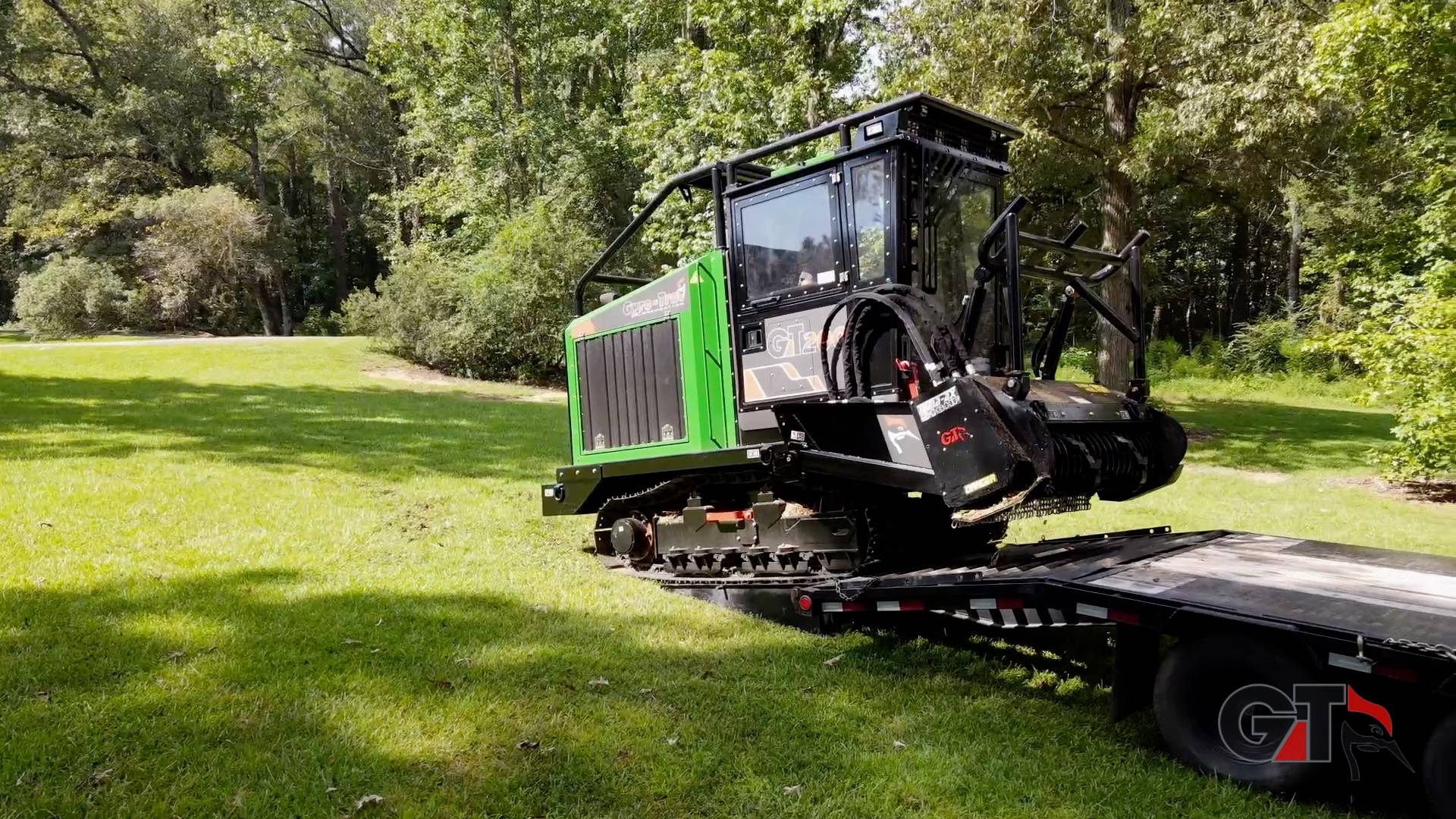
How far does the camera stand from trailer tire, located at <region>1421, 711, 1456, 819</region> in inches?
123

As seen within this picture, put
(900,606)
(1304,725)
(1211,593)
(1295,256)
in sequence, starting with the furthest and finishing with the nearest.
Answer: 1. (1295,256)
2. (900,606)
3. (1211,593)
4. (1304,725)

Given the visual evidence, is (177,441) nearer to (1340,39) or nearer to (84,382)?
(84,382)

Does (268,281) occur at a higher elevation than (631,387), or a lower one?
higher

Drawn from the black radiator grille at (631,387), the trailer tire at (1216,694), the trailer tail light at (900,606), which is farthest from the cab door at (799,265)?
the trailer tire at (1216,694)

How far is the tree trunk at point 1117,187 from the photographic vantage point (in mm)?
14516

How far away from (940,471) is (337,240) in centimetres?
4599

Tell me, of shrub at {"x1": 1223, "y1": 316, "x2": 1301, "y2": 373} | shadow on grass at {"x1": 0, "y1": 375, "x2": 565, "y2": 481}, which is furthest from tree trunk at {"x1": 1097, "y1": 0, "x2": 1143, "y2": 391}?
shrub at {"x1": 1223, "y1": 316, "x2": 1301, "y2": 373}

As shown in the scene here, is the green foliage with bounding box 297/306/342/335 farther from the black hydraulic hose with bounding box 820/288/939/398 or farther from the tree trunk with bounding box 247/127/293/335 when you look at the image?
the black hydraulic hose with bounding box 820/288/939/398

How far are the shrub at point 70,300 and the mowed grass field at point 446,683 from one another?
2143 centimetres

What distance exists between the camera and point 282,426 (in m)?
13.6

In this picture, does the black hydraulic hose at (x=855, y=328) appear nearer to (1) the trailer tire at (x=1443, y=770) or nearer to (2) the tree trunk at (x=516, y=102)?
(1) the trailer tire at (x=1443, y=770)

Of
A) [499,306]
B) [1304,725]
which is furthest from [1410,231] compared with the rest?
[499,306]

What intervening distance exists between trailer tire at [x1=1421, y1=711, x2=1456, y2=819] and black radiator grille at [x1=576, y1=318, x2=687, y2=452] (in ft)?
15.6

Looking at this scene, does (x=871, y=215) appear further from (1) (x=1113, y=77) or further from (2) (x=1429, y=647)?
(1) (x=1113, y=77)
